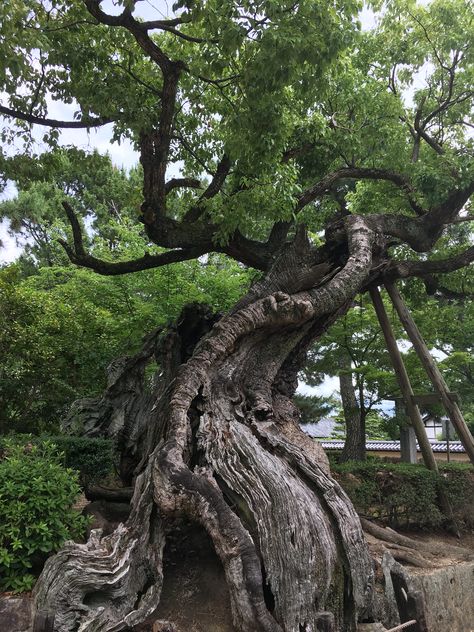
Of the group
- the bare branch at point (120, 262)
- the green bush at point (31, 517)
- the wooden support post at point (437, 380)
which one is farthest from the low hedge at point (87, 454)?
the wooden support post at point (437, 380)

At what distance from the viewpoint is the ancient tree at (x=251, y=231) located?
329cm

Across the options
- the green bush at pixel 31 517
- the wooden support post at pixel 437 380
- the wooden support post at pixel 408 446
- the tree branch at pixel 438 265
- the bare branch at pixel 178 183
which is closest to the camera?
the green bush at pixel 31 517

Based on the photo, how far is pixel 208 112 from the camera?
8461mm

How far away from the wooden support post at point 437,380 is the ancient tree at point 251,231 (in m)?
0.69

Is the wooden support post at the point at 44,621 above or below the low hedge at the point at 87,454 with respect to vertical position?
below

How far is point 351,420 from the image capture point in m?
13.3

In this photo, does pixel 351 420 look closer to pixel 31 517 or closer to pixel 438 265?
pixel 438 265

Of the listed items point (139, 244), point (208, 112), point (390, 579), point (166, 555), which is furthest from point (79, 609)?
point (139, 244)

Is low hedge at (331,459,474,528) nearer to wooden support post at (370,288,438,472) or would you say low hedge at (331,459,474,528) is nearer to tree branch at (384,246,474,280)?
wooden support post at (370,288,438,472)

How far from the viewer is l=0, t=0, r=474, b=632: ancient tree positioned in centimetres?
329

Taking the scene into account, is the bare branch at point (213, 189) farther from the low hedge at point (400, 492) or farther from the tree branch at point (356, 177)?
the low hedge at point (400, 492)

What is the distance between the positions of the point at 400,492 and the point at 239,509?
15.3 ft

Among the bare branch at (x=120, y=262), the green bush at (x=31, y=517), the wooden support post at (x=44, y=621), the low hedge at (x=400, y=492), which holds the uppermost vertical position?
the bare branch at (x=120, y=262)

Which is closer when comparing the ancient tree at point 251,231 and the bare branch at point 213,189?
the ancient tree at point 251,231
